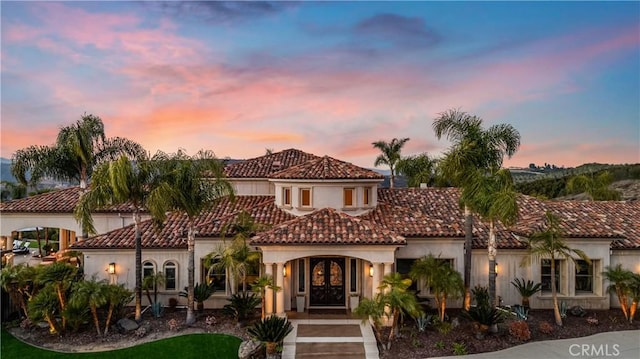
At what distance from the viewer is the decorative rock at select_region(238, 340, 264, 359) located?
13.2 m

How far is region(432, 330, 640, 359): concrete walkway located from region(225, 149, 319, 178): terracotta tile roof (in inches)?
626

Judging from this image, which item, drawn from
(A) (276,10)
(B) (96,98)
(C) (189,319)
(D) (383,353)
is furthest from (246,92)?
(D) (383,353)

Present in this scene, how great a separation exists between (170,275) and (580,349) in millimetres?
19049

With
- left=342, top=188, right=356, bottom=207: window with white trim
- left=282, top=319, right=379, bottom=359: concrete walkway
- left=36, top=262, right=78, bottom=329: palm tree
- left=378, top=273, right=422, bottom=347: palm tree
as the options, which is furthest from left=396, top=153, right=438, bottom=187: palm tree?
left=36, top=262, right=78, bottom=329: palm tree

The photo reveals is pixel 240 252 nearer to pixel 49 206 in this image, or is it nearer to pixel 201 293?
pixel 201 293

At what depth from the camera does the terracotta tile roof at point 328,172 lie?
753 inches

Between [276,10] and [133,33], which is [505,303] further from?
[133,33]

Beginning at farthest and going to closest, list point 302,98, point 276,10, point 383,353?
1. point 302,98
2. point 276,10
3. point 383,353

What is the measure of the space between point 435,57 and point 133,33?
19.9m

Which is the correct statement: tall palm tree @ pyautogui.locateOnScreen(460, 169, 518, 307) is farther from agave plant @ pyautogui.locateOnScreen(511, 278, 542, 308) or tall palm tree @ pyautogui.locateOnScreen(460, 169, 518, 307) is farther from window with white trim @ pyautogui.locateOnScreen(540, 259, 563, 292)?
window with white trim @ pyautogui.locateOnScreen(540, 259, 563, 292)

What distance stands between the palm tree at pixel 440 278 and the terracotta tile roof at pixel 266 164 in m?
12.2

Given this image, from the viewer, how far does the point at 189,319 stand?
53.1 ft

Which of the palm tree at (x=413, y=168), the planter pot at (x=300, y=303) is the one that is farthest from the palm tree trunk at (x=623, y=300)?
the palm tree at (x=413, y=168)

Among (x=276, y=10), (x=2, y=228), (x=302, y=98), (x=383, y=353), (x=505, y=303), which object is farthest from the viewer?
(x=302, y=98)
